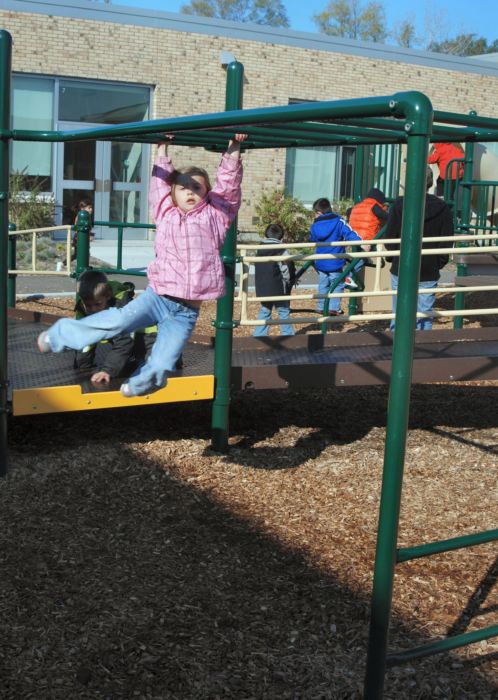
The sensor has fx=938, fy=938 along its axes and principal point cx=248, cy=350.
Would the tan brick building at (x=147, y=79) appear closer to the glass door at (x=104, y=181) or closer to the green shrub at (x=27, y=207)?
the glass door at (x=104, y=181)

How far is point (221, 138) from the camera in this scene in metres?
4.87

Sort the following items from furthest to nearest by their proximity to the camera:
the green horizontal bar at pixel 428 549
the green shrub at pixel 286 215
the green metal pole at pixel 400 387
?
the green shrub at pixel 286 215 < the green horizontal bar at pixel 428 549 < the green metal pole at pixel 400 387

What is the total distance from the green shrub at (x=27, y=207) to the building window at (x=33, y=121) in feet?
1.96

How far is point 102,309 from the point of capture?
214 inches

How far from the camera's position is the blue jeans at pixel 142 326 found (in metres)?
4.44

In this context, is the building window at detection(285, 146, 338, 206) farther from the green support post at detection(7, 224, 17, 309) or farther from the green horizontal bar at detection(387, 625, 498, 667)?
the green horizontal bar at detection(387, 625, 498, 667)

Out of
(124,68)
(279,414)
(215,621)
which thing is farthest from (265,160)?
(215,621)

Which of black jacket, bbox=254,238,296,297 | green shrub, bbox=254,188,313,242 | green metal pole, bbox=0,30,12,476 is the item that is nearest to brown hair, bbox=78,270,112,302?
green metal pole, bbox=0,30,12,476

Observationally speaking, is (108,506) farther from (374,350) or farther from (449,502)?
(374,350)

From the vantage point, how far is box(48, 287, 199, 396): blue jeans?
4.44 metres

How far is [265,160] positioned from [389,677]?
18.9m

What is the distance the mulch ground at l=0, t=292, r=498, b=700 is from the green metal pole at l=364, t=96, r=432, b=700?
0.45 m

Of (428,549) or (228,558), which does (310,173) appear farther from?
(428,549)

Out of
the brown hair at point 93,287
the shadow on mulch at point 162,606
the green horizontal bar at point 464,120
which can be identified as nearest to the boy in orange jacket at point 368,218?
the brown hair at point 93,287
